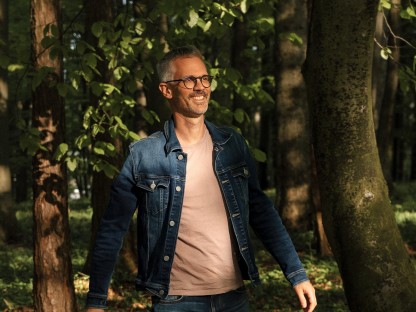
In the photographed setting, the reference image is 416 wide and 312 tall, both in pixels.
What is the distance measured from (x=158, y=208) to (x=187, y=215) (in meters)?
0.17

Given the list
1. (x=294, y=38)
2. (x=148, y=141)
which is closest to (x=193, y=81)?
(x=148, y=141)

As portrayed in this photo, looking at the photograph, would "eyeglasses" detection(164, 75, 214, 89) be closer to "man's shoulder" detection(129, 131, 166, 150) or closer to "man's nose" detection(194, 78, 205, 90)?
"man's nose" detection(194, 78, 205, 90)

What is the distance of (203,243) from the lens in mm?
3498

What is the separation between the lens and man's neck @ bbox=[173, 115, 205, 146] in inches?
144

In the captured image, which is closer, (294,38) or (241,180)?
(241,180)

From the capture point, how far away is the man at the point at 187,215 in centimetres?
350

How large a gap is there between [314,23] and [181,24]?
10.5ft

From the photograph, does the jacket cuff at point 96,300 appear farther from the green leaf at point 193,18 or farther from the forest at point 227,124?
the green leaf at point 193,18

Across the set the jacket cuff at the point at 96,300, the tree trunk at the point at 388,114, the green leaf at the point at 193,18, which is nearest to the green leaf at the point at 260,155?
the green leaf at the point at 193,18

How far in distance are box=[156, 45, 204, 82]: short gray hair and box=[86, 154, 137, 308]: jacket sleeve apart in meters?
0.51

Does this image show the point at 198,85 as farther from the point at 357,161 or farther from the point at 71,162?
the point at 71,162

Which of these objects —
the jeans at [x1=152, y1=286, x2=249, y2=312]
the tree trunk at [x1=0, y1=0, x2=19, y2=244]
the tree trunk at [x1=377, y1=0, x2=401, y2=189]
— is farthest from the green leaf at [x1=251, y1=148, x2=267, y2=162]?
the tree trunk at [x1=377, y1=0, x2=401, y2=189]

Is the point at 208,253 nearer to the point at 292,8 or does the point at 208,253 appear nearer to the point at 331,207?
the point at 331,207

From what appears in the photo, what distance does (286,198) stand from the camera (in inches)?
575
